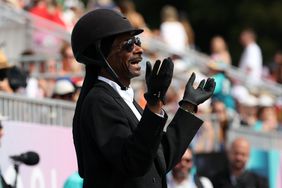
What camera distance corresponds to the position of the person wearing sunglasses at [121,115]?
20.5ft

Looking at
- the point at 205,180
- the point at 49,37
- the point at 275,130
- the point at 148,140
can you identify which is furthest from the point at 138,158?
the point at 49,37

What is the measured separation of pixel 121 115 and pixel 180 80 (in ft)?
36.0

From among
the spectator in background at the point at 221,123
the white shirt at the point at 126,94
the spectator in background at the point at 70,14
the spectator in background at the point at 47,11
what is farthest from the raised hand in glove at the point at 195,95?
the spectator in background at the point at 70,14

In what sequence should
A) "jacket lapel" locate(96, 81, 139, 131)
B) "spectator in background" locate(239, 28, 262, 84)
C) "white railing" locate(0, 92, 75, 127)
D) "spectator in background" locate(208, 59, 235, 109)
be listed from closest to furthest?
"jacket lapel" locate(96, 81, 139, 131), "white railing" locate(0, 92, 75, 127), "spectator in background" locate(208, 59, 235, 109), "spectator in background" locate(239, 28, 262, 84)

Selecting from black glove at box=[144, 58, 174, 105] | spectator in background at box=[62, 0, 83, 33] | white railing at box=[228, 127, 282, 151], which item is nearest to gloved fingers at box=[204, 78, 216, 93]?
black glove at box=[144, 58, 174, 105]

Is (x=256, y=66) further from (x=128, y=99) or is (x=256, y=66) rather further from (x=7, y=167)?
(x=128, y=99)

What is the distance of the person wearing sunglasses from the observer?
6.26m

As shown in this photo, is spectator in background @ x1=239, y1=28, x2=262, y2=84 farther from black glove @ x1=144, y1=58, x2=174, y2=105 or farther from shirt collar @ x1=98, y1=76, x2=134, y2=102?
black glove @ x1=144, y1=58, x2=174, y2=105

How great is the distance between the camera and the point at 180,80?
17.4m

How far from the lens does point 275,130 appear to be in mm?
16469

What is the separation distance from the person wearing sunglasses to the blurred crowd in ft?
14.7

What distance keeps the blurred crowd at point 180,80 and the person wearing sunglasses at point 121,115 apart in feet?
14.7

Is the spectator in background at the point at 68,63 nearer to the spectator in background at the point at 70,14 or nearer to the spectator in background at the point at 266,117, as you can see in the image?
the spectator in background at the point at 266,117

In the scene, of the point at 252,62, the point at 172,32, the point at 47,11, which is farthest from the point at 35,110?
the point at 252,62
